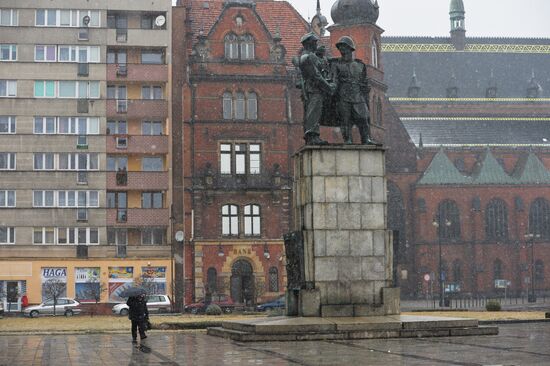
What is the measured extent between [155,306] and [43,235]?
576 inches

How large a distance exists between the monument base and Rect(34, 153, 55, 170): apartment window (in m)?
53.4

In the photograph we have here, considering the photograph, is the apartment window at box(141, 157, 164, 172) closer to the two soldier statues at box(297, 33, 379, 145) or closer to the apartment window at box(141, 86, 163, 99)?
the apartment window at box(141, 86, 163, 99)

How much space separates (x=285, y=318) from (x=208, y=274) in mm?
49412

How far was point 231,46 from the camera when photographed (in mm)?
79625

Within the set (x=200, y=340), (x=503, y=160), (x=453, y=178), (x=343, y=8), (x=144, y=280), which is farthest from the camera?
(x=503, y=160)

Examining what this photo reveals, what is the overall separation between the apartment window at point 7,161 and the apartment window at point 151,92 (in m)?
10.1

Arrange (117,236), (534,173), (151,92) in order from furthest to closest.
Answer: (534,173)
(151,92)
(117,236)

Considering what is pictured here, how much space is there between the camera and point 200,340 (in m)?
27.7

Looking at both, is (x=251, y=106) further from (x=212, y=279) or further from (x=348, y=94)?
(x=348, y=94)

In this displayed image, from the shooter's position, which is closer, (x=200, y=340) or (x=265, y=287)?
(x=200, y=340)

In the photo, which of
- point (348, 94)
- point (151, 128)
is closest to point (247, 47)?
point (151, 128)

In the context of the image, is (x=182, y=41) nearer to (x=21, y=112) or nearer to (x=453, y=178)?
(x=21, y=112)

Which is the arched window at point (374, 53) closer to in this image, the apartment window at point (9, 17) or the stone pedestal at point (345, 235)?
the apartment window at point (9, 17)

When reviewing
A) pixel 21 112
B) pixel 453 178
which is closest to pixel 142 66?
pixel 21 112
